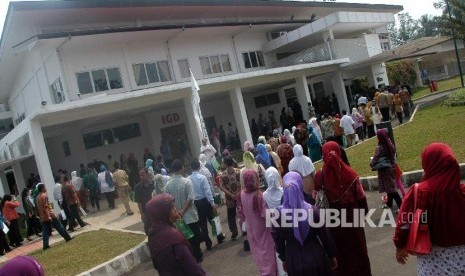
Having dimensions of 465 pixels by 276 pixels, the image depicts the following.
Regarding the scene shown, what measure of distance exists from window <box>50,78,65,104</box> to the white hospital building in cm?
4

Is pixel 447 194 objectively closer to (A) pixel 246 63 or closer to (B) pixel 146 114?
(B) pixel 146 114

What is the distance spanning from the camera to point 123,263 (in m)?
8.59

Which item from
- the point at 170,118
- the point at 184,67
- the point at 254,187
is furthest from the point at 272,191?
the point at 170,118

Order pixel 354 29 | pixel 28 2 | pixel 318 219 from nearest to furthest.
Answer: pixel 318 219 < pixel 28 2 < pixel 354 29

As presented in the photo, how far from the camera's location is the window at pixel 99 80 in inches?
742

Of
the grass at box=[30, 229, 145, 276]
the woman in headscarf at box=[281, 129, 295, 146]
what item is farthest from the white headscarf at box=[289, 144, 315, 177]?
the woman in headscarf at box=[281, 129, 295, 146]

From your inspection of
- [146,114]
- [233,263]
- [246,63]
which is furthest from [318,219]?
[246,63]

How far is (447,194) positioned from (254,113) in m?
26.2

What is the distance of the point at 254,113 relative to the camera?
29.5 metres

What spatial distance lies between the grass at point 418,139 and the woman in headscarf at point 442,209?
647 centimetres

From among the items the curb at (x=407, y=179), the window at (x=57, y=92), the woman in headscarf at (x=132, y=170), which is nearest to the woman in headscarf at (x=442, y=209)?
the curb at (x=407, y=179)

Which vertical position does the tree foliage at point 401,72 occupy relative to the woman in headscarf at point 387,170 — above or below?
above

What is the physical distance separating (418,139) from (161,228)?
1166 cm

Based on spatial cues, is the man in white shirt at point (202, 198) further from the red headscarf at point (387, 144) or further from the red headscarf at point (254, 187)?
the red headscarf at point (387, 144)
